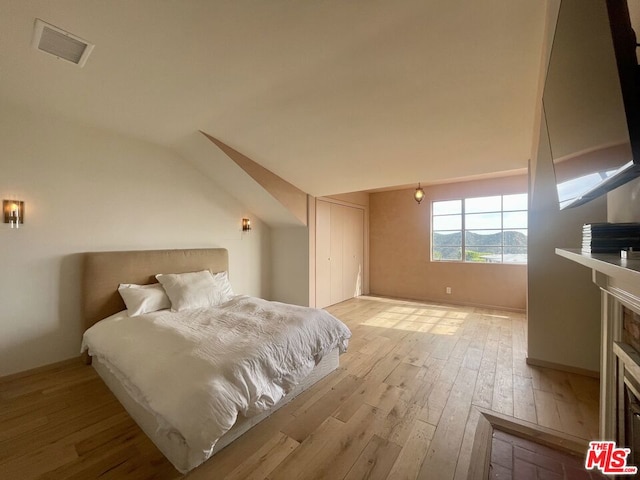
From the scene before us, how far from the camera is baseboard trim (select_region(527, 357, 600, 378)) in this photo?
2.42 m

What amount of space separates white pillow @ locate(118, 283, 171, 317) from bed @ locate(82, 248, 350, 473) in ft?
0.33

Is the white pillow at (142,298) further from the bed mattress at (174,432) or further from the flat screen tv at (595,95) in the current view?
the flat screen tv at (595,95)

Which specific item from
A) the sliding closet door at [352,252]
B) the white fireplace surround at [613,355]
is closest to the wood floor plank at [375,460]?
the white fireplace surround at [613,355]

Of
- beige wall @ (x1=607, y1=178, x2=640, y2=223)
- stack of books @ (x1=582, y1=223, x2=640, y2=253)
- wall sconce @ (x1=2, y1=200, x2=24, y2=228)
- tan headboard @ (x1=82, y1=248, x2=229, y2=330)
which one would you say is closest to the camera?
stack of books @ (x1=582, y1=223, x2=640, y2=253)

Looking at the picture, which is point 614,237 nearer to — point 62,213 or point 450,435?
point 450,435

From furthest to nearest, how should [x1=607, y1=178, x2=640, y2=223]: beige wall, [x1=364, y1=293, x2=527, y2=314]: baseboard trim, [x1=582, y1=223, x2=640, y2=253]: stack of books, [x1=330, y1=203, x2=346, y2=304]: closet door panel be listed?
[x1=330, y1=203, x2=346, y2=304]: closet door panel
[x1=364, y1=293, x2=527, y2=314]: baseboard trim
[x1=607, y1=178, x2=640, y2=223]: beige wall
[x1=582, y1=223, x2=640, y2=253]: stack of books

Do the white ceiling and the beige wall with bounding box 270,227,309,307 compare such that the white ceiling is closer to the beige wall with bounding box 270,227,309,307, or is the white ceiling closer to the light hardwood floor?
the beige wall with bounding box 270,227,309,307

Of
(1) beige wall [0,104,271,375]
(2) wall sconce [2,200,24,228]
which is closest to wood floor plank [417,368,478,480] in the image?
(1) beige wall [0,104,271,375]

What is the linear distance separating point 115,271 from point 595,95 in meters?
3.81

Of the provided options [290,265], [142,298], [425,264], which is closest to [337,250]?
[290,265]

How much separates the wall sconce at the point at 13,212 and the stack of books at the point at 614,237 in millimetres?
4259

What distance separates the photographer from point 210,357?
1.66m

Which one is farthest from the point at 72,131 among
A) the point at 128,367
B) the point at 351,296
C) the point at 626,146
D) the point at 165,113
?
the point at 351,296

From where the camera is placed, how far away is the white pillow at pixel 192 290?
112 inches
